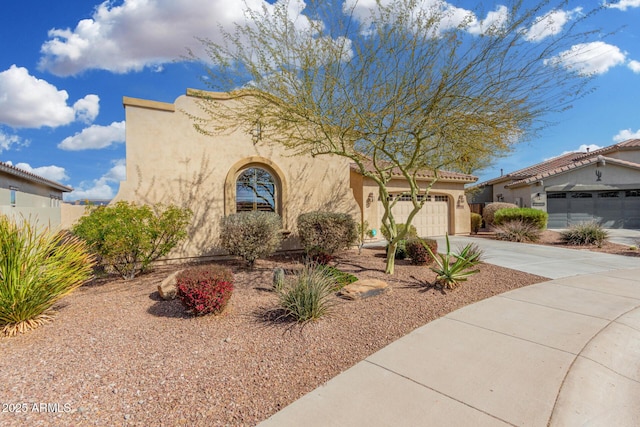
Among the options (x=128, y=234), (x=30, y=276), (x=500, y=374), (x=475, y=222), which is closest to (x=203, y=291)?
(x=30, y=276)

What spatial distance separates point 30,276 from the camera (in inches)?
204

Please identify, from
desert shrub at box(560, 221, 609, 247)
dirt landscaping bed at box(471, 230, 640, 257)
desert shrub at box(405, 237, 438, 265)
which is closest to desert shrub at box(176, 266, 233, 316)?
desert shrub at box(405, 237, 438, 265)

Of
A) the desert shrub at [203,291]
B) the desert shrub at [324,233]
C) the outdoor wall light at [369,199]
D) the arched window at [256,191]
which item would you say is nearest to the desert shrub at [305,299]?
the desert shrub at [203,291]

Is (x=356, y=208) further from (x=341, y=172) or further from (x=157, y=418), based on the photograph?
(x=157, y=418)

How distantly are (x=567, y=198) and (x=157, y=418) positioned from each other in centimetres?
2518

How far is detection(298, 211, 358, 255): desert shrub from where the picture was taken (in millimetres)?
9672

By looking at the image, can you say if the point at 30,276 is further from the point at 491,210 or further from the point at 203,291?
the point at 491,210

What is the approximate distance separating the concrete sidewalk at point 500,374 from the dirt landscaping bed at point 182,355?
357 millimetres

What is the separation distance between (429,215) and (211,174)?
38.8 feet

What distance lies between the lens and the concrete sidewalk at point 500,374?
304 centimetres

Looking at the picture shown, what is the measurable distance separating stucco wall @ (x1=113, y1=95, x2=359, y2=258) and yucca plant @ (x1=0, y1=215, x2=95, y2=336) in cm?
398

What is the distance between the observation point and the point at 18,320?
4.86 metres

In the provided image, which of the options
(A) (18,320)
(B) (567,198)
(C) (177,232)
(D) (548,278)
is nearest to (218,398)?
(A) (18,320)

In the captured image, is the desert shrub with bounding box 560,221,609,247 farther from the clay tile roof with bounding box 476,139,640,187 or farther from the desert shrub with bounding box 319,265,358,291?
the desert shrub with bounding box 319,265,358,291
